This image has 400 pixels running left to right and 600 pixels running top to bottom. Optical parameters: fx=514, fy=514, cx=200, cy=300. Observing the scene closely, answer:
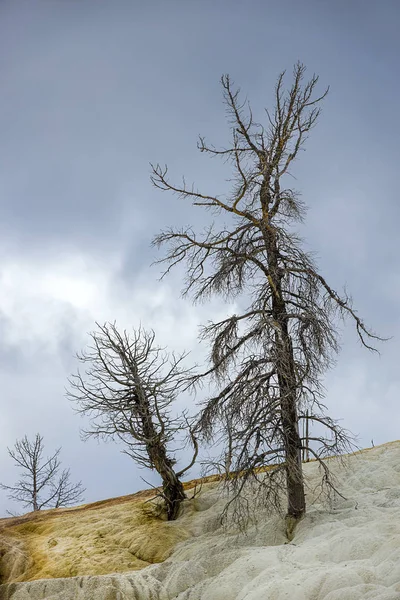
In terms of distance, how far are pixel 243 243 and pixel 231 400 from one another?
371 cm

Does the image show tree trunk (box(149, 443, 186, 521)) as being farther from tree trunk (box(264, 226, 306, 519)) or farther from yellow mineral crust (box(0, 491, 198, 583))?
tree trunk (box(264, 226, 306, 519))

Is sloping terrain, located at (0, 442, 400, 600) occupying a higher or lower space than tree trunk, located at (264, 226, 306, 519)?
lower

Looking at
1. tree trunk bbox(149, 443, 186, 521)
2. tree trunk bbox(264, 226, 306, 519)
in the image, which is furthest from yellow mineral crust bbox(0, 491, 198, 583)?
tree trunk bbox(264, 226, 306, 519)

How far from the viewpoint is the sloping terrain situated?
7230 mm

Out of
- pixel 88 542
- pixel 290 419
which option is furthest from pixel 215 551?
pixel 88 542

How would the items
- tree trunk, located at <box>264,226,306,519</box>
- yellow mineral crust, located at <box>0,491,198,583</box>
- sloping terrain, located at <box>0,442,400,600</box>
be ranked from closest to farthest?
sloping terrain, located at <box>0,442,400,600</box> < tree trunk, located at <box>264,226,306,519</box> < yellow mineral crust, located at <box>0,491,198,583</box>

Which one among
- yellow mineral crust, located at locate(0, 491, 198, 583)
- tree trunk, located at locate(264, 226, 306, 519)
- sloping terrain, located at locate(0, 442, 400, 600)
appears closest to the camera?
sloping terrain, located at locate(0, 442, 400, 600)

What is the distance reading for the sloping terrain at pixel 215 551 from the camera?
723cm

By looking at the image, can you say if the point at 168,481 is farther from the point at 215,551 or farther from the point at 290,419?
the point at 290,419

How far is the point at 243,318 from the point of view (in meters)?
11.6

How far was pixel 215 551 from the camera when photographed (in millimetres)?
10023

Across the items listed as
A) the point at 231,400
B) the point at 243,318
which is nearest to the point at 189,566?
the point at 231,400

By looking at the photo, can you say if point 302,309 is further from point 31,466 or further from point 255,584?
point 31,466

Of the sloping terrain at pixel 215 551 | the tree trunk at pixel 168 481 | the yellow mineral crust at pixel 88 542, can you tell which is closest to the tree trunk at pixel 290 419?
the sloping terrain at pixel 215 551
